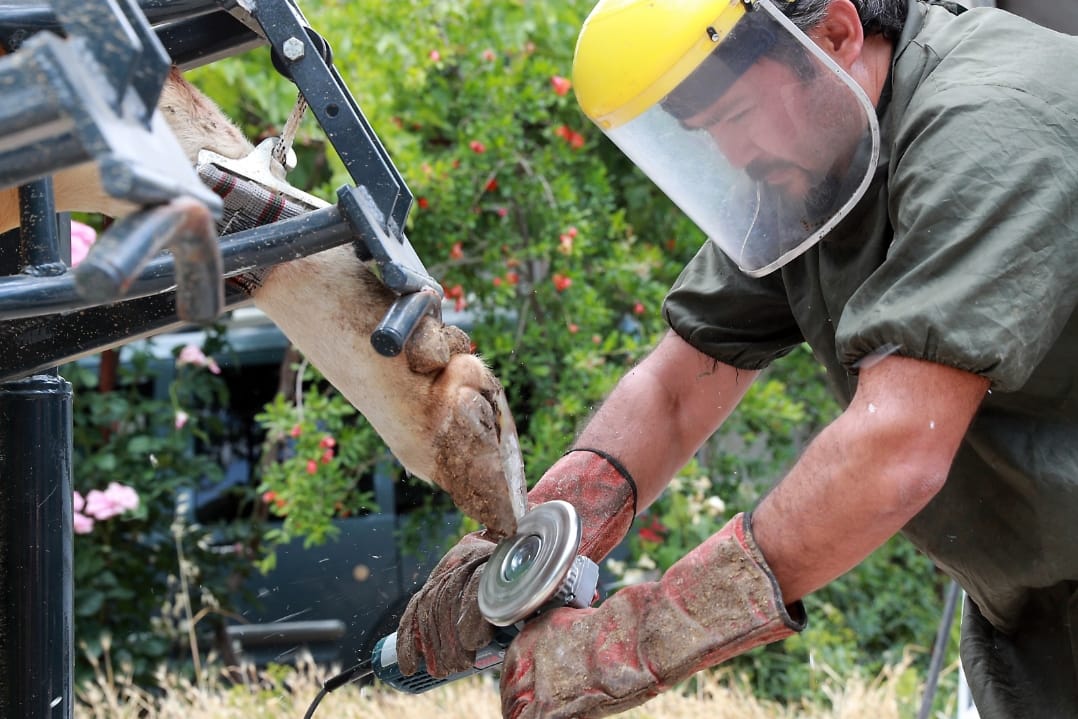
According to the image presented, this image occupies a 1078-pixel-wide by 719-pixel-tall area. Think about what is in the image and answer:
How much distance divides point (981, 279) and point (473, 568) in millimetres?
968

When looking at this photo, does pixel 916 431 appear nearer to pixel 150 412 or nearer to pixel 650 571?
pixel 650 571

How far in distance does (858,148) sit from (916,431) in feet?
1.94

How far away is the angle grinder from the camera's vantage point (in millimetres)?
1819

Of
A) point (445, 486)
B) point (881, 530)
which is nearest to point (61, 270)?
point (445, 486)

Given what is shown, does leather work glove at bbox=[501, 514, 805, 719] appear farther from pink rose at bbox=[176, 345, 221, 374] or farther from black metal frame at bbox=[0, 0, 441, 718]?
pink rose at bbox=[176, 345, 221, 374]

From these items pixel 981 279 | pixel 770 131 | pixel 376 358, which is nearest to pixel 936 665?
pixel 770 131

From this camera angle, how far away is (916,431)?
1.67 metres

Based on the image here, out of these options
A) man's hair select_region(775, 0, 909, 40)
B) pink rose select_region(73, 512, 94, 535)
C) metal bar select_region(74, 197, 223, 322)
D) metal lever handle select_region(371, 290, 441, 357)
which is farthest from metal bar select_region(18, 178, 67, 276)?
pink rose select_region(73, 512, 94, 535)

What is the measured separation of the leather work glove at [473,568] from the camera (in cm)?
204

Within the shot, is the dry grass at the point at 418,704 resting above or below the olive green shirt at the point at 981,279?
below

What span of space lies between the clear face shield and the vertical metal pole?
108 centimetres

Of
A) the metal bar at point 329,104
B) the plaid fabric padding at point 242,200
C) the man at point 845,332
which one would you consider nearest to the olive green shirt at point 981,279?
the man at point 845,332

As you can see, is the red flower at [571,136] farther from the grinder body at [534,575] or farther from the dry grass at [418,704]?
the grinder body at [534,575]

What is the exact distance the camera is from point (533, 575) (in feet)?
5.99
